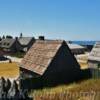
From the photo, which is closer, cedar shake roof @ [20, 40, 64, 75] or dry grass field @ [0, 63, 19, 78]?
cedar shake roof @ [20, 40, 64, 75]

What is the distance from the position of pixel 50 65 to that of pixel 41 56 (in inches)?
93.3

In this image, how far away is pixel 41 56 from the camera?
A: 3206 cm

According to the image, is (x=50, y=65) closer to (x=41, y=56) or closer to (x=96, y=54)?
(x=41, y=56)

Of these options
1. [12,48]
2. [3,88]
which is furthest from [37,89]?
[12,48]

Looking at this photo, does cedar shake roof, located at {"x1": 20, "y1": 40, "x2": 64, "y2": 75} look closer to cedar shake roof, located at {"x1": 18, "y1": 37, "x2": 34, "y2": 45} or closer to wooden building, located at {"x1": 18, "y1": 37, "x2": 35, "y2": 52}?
wooden building, located at {"x1": 18, "y1": 37, "x2": 35, "y2": 52}

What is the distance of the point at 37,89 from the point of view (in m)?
27.7

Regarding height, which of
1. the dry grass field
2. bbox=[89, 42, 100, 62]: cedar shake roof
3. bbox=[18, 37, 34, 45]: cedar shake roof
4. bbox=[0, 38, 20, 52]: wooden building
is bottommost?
the dry grass field

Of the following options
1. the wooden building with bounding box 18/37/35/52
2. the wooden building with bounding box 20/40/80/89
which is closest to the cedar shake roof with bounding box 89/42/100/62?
the wooden building with bounding box 20/40/80/89

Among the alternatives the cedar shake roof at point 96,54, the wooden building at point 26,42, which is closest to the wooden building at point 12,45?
the wooden building at point 26,42

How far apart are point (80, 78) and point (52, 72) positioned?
17.3ft

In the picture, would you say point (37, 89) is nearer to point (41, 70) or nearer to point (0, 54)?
point (41, 70)

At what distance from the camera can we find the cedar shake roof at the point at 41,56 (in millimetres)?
30231

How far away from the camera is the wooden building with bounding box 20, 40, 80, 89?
96.7 ft

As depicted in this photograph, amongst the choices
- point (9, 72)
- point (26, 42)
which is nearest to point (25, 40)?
point (26, 42)
